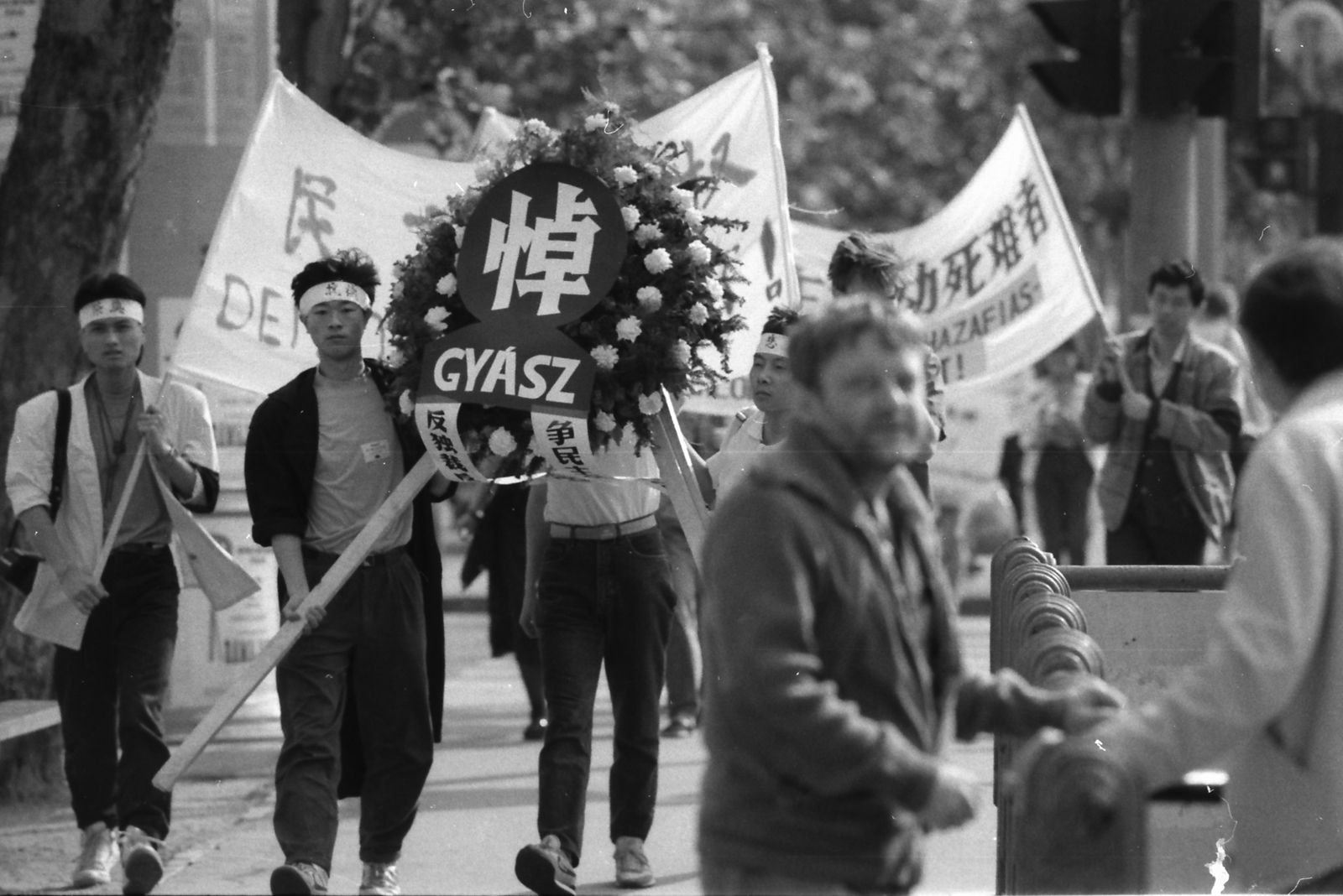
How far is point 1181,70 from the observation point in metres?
10.2

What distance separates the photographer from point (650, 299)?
652 cm

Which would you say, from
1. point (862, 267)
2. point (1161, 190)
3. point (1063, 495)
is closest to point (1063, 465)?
point (1063, 495)

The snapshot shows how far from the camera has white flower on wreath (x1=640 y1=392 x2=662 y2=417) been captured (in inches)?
257

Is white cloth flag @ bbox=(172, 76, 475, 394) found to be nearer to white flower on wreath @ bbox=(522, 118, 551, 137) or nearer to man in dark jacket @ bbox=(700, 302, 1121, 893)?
white flower on wreath @ bbox=(522, 118, 551, 137)

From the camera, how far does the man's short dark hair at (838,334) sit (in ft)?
11.6

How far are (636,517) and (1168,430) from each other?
104 inches

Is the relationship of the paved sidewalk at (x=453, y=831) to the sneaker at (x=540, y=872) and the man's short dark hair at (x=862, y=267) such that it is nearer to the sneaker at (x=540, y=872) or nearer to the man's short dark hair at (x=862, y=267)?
the sneaker at (x=540, y=872)

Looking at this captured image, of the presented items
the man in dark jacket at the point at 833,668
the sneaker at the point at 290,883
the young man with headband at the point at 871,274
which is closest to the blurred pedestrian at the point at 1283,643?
the man in dark jacket at the point at 833,668

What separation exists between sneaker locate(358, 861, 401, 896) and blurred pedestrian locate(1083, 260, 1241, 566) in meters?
3.43

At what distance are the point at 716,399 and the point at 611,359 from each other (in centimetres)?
330

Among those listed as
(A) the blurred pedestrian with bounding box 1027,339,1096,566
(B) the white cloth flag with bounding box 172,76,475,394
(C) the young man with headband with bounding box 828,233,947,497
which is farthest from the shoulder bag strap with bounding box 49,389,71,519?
(A) the blurred pedestrian with bounding box 1027,339,1096,566

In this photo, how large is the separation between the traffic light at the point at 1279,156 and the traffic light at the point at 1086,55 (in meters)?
7.63

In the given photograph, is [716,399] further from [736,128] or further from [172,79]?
[172,79]

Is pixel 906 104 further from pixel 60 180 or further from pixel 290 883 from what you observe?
pixel 290 883
